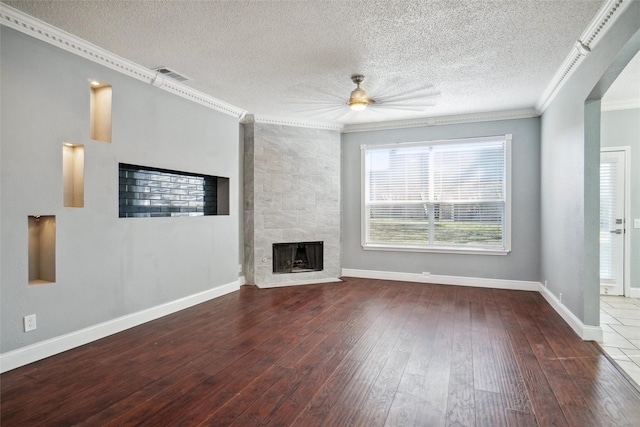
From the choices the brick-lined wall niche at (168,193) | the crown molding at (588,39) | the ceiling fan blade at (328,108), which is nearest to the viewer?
the crown molding at (588,39)

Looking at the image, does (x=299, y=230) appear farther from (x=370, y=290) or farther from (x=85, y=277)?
(x=85, y=277)

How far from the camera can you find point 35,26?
2779mm

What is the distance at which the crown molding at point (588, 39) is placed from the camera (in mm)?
2486

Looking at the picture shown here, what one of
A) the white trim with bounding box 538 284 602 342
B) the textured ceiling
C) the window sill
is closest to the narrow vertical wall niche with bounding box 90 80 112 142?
the textured ceiling

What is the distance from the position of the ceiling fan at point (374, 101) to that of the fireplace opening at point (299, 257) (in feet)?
7.22

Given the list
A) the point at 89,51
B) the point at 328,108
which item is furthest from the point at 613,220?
the point at 89,51

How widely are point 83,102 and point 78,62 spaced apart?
0.35 m

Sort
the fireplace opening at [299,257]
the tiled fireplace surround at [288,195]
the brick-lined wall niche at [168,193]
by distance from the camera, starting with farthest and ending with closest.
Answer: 1. the fireplace opening at [299,257]
2. the tiled fireplace surround at [288,195]
3. the brick-lined wall niche at [168,193]

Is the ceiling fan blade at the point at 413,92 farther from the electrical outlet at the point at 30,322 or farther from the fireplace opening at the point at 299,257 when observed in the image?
the electrical outlet at the point at 30,322

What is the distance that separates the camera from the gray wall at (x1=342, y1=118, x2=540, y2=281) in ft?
17.3

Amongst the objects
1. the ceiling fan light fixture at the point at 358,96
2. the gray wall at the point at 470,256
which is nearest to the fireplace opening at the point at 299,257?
the gray wall at the point at 470,256

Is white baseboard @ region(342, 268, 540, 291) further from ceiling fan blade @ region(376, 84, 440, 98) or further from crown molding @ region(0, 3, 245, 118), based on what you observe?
crown molding @ region(0, 3, 245, 118)

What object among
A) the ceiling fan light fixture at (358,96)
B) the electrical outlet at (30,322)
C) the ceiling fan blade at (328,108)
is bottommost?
the electrical outlet at (30,322)

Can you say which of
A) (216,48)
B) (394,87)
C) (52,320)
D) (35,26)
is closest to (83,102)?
(35,26)
